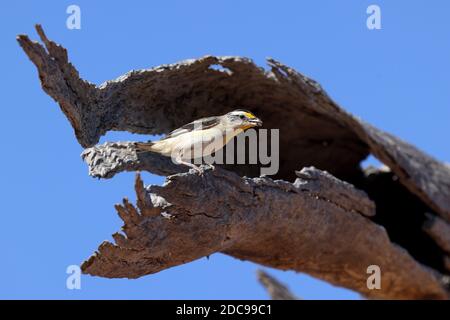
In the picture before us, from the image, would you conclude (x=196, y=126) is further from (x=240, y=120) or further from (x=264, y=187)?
(x=264, y=187)

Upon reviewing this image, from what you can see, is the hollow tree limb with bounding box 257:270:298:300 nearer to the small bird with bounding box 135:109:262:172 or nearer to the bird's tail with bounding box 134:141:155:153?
the small bird with bounding box 135:109:262:172

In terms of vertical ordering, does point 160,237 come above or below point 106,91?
below

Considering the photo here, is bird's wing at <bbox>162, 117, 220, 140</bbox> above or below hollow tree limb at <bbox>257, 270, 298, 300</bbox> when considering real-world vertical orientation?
above

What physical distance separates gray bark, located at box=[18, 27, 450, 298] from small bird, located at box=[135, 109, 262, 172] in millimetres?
262

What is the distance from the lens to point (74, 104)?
537cm

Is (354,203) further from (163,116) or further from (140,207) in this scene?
(140,207)

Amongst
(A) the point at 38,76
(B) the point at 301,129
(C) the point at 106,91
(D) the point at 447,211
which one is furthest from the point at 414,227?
(A) the point at 38,76

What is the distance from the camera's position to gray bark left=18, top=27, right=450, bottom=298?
16.9ft

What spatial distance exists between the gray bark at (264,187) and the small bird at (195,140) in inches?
10.3

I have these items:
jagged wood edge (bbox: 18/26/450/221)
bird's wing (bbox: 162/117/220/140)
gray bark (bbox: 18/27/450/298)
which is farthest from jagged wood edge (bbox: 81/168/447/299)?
jagged wood edge (bbox: 18/26/450/221)

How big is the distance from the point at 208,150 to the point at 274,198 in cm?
77

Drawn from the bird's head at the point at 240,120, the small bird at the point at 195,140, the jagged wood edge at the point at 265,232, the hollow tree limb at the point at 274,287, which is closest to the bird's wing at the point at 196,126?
the small bird at the point at 195,140

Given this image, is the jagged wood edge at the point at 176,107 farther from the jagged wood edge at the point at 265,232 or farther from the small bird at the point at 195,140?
the jagged wood edge at the point at 265,232

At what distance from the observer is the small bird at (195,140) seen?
5.68 m
